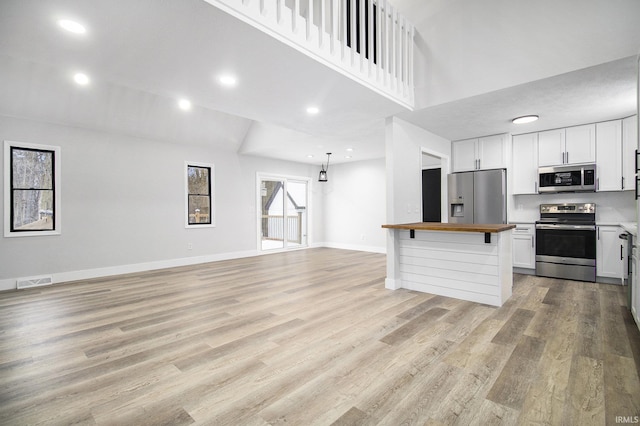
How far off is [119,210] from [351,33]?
5010 millimetres

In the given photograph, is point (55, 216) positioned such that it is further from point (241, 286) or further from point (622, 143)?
point (622, 143)

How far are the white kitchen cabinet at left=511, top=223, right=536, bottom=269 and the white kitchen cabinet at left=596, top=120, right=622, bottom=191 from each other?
1.09 m

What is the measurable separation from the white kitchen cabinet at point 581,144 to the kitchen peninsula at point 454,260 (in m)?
2.18

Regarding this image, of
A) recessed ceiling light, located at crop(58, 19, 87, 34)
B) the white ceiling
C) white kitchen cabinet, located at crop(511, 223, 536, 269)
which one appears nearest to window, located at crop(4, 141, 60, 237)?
the white ceiling

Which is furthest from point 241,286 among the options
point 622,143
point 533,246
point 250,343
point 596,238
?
point 622,143

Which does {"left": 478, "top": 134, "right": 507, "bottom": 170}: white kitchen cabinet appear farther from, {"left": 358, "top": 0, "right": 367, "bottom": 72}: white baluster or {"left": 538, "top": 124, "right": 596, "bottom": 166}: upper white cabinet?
{"left": 358, "top": 0, "right": 367, "bottom": 72}: white baluster

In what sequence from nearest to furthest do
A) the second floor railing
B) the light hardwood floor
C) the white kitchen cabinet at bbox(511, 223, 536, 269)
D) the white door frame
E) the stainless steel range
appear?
the light hardwood floor → the second floor railing → the stainless steel range → the white kitchen cabinet at bbox(511, 223, 536, 269) → the white door frame

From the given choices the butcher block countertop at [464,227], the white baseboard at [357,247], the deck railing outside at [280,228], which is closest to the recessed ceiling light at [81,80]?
the deck railing outside at [280,228]

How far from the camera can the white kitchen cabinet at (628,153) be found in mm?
4242

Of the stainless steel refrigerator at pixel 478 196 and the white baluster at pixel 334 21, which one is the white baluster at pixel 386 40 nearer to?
the white baluster at pixel 334 21

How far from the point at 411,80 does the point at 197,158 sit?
4.74 m

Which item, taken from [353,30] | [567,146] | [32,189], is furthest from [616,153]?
[32,189]

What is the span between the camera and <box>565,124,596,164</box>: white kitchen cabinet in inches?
179

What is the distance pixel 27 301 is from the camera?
3.83 m
